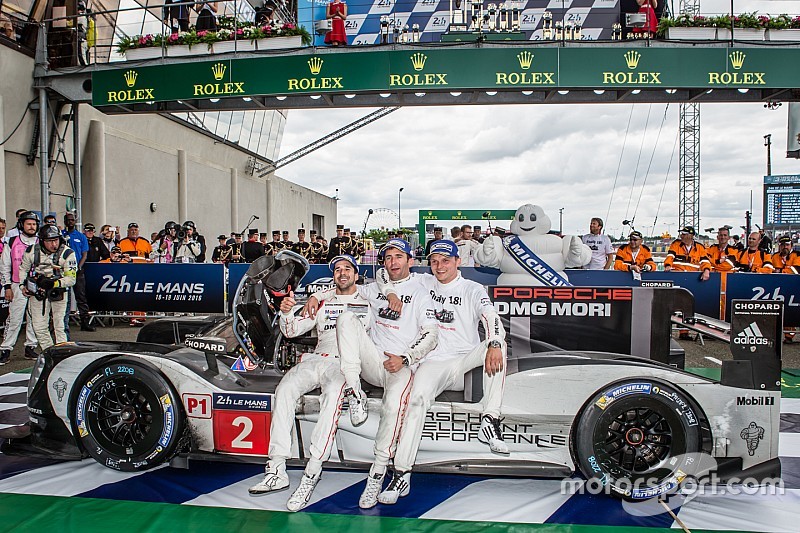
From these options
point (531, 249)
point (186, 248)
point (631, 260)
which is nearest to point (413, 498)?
point (531, 249)

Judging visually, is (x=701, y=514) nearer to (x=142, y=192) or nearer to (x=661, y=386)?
(x=661, y=386)

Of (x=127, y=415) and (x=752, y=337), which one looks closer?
(x=752, y=337)

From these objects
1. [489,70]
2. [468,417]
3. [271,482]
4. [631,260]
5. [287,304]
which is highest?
[489,70]

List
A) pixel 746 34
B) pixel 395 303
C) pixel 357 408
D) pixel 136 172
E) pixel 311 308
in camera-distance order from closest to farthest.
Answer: pixel 357 408 < pixel 395 303 < pixel 311 308 < pixel 746 34 < pixel 136 172

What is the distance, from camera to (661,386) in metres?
3.07

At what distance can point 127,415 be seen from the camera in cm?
348

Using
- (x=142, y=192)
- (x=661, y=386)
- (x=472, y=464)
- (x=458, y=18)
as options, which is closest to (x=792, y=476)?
(x=661, y=386)

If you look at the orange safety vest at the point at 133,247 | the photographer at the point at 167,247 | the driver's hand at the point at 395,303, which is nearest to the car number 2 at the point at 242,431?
the driver's hand at the point at 395,303

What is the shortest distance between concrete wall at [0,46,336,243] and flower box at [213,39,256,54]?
4.33 m

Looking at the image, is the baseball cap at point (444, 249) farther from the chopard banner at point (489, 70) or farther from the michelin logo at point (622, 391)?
the chopard banner at point (489, 70)

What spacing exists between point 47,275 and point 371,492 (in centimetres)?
554

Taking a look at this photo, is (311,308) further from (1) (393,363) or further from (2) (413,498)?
(2) (413,498)

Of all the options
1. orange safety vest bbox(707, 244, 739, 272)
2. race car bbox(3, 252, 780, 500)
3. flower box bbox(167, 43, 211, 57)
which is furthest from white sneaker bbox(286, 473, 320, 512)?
flower box bbox(167, 43, 211, 57)

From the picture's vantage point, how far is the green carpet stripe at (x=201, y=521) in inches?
115
